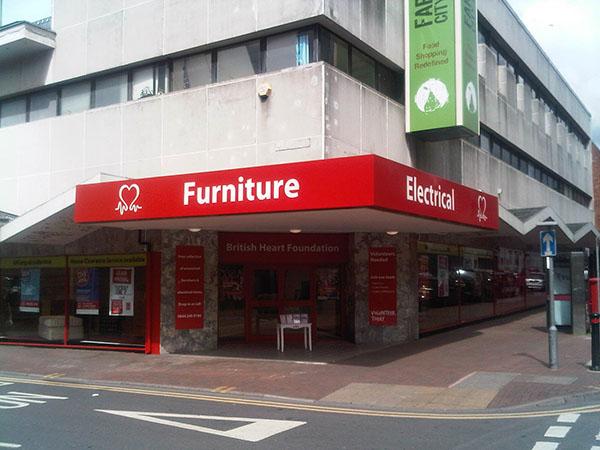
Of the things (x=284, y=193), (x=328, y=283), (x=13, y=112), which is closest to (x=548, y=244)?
(x=284, y=193)

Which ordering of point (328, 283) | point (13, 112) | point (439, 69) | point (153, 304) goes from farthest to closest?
1. point (13, 112)
2. point (328, 283)
3. point (439, 69)
4. point (153, 304)

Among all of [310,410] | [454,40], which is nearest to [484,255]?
[454,40]

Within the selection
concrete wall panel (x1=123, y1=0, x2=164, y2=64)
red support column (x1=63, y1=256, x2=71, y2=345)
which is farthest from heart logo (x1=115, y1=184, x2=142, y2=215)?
concrete wall panel (x1=123, y1=0, x2=164, y2=64)

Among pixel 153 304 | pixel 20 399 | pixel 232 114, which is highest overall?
pixel 232 114

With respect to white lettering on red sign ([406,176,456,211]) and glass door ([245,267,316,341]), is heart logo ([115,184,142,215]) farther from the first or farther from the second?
white lettering on red sign ([406,176,456,211])

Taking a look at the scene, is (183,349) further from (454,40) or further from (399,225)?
(454,40)

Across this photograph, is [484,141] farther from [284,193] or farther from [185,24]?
[284,193]

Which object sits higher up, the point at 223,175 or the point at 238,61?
the point at 238,61

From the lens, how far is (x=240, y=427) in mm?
7703

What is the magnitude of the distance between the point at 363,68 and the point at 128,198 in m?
6.68

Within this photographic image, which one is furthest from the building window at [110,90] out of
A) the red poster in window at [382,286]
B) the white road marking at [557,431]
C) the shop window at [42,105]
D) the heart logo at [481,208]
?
the white road marking at [557,431]

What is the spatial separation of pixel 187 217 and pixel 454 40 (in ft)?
27.5

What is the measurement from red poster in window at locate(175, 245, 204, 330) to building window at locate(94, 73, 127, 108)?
197 inches

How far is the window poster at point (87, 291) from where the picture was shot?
15531 mm
